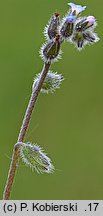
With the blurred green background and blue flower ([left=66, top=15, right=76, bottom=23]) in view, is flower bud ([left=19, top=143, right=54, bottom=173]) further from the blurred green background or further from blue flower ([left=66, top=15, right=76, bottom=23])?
Result: the blurred green background

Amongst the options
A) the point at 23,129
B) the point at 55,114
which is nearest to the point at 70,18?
the point at 23,129

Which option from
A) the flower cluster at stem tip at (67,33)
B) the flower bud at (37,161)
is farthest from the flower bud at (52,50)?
the flower bud at (37,161)

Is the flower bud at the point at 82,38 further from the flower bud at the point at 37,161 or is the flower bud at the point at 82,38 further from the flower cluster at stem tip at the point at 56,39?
the flower bud at the point at 37,161

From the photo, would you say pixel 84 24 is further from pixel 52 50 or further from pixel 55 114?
pixel 55 114

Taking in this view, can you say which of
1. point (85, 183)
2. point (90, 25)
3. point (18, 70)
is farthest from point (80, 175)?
point (90, 25)

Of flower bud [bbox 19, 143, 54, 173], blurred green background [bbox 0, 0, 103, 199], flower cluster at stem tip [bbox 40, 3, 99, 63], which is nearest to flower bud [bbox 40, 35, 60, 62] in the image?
flower cluster at stem tip [bbox 40, 3, 99, 63]
